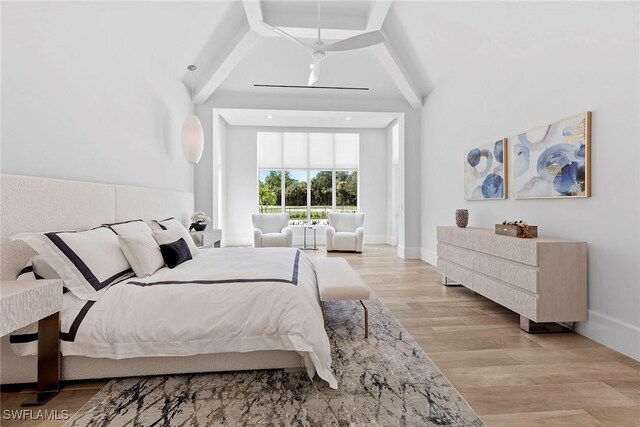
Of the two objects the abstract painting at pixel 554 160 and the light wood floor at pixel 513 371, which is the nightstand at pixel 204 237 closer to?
the light wood floor at pixel 513 371

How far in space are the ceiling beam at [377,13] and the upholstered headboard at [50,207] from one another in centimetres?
365

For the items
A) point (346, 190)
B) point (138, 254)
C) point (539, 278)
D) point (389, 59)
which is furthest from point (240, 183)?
point (539, 278)

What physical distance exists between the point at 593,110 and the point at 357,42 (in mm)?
2125

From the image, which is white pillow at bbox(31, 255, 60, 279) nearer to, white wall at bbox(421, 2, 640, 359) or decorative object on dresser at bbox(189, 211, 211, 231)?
decorative object on dresser at bbox(189, 211, 211, 231)

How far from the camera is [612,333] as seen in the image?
2359mm

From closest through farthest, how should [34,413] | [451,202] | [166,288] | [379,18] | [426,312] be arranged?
1. [34,413]
2. [166,288]
3. [426,312]
4. [379,18]
5. [451,202]

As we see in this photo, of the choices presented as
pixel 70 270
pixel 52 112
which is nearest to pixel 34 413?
pixel 70 270

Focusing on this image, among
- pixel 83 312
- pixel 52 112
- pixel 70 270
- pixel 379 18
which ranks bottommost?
pixel 83 312

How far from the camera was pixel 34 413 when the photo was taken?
1.61m

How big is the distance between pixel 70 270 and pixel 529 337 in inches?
127

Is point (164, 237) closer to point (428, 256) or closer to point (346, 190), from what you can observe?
point (428, 256)

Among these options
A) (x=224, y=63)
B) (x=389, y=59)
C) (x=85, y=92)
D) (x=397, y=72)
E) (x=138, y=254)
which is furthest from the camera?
(x=397, y=72)

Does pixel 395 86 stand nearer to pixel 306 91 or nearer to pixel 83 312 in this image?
pixel 306 91

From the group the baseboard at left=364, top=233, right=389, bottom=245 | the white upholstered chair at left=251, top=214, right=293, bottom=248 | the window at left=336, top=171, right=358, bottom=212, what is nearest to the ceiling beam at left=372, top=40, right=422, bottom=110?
the window at left=336, top=171, right=358, bottom=212
